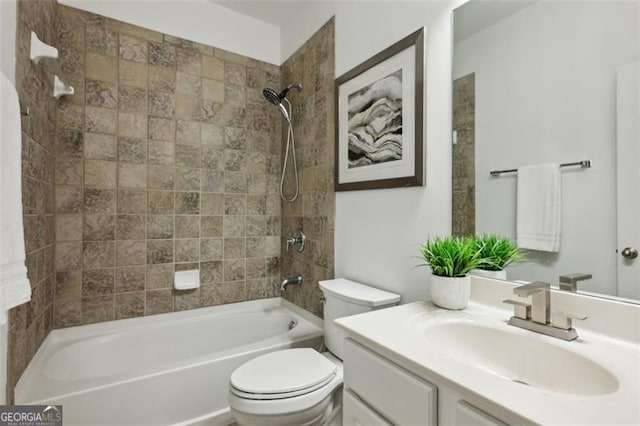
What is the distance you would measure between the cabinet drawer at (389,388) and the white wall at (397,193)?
1.73 ft

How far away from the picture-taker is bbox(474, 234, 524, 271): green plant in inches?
41.8

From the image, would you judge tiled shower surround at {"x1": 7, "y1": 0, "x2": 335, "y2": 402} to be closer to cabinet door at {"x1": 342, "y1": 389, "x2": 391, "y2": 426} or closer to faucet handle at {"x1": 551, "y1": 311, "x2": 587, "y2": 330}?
cabinet door at {"x1": 342, "y1": 389, "x2": 391, "y2": 426}

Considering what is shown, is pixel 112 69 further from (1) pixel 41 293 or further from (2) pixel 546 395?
(2) pixel 546 395

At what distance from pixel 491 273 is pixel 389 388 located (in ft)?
1.99

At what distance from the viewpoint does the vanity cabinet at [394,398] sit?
625 mm

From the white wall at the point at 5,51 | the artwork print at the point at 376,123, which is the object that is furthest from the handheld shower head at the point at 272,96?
the white wall at the point at 5,51

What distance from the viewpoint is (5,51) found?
1068mm

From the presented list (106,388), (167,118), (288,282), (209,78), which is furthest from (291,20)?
(106,388)

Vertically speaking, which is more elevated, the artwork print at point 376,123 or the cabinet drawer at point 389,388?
the artwork print at point 376,123

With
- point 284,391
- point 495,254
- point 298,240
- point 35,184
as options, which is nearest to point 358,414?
point 284,391

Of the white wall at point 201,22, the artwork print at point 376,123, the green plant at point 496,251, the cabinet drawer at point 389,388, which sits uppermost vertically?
the white wall at point 201,22

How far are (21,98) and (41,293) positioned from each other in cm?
94

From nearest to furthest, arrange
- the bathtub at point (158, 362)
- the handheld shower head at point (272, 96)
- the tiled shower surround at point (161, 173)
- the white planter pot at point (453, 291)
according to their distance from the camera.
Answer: the white planter pot at point (453, 291)
the bathtub at point (158, 362)
the tiled shower surround at point (161, 173)
the handheld shower head at point (272, 96)

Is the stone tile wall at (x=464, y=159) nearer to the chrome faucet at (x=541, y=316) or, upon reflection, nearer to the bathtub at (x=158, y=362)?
the chrome faucet at (x=541, y=316)
